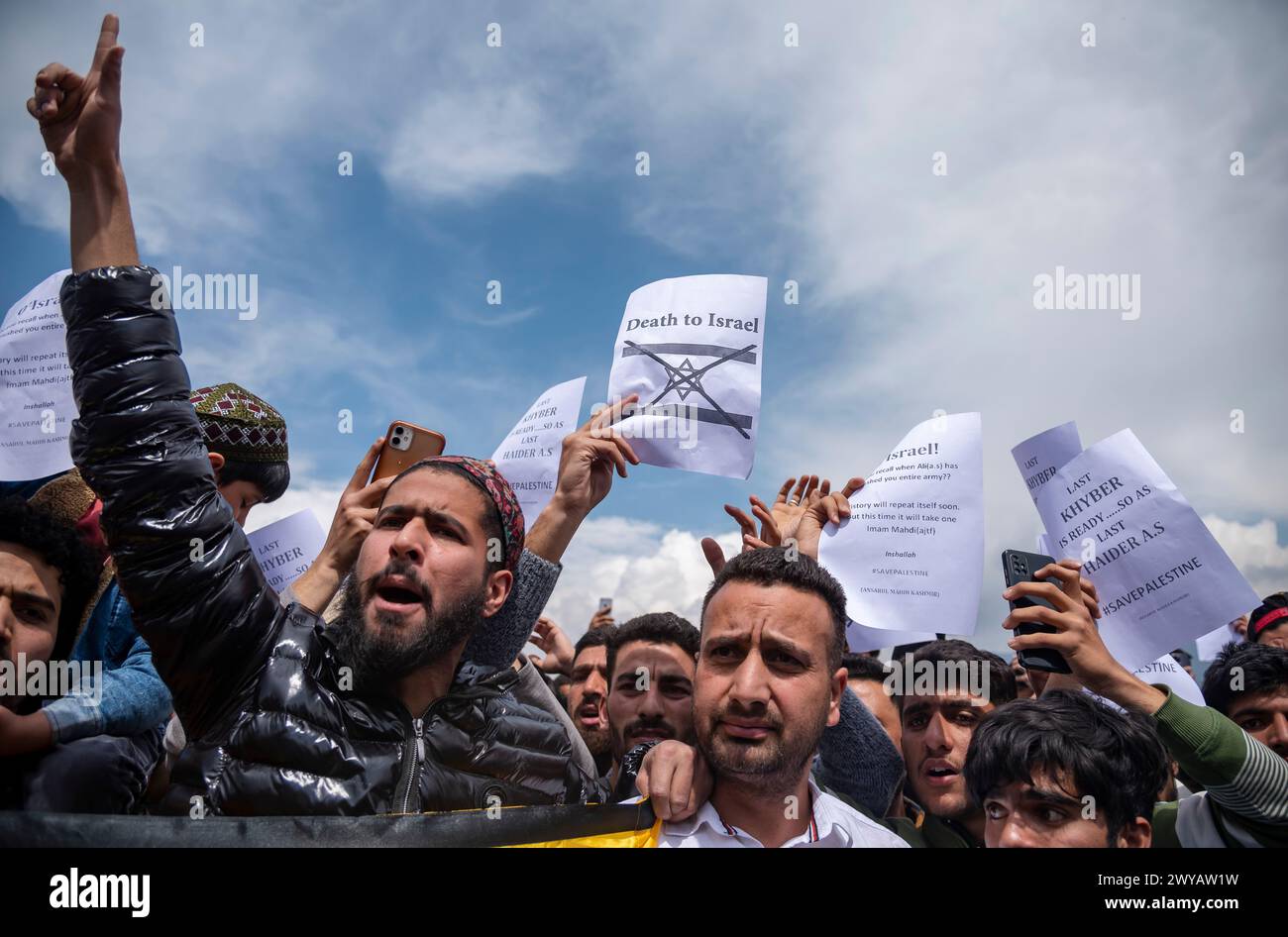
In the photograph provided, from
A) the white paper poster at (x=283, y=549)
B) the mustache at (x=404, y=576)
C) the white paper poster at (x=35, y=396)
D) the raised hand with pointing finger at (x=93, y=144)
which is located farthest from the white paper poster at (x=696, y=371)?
the white paper poster at (x=35, y=396)

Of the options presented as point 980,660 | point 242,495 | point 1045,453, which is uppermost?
point 1045,453

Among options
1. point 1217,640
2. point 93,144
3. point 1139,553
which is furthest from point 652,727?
point 1217,640

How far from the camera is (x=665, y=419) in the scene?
12.5ft

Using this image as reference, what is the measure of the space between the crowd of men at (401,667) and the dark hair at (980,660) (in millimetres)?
1091

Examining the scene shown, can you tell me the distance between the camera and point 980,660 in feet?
15.7

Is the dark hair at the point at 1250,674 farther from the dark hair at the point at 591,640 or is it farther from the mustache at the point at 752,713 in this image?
the dark hair at the point at 591,640

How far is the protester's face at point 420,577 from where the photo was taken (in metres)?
2.58

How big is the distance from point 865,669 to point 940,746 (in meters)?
0.58

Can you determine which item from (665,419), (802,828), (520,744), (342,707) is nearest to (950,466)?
(665,419)

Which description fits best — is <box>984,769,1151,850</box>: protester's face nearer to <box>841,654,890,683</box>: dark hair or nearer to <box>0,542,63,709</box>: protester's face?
<box>841,654,890,683</box>: dark hair

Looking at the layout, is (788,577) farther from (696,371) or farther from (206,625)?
(206,625)
